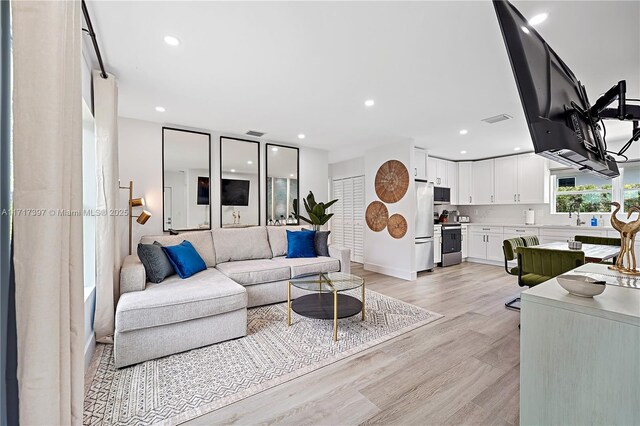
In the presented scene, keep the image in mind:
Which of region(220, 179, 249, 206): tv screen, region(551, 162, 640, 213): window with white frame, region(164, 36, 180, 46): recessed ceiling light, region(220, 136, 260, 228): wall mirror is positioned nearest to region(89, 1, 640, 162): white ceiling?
region(164, 36, 180, 46): recessed ceiling light

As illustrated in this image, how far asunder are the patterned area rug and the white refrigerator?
224 centimetres

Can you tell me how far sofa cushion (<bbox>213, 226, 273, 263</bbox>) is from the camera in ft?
12.8

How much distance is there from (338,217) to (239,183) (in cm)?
303

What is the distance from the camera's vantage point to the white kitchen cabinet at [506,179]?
19.3ft

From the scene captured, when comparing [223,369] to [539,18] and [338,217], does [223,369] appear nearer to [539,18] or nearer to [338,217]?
[539,18]

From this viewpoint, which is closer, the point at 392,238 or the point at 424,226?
A: the point at 392,238

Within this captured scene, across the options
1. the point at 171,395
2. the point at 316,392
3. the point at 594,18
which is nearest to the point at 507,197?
the point at 594,18

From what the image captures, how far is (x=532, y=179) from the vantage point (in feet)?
18.4

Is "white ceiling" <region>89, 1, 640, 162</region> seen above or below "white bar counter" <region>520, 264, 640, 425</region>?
above

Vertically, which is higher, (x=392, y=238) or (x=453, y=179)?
(x=453, y=179)

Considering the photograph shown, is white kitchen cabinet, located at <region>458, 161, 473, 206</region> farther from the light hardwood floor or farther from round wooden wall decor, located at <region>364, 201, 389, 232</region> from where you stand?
the light hardwood floor

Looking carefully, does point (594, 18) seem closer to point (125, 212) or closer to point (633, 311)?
point (633, 311)

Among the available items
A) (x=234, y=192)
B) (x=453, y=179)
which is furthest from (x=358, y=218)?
(x=234, y=192)

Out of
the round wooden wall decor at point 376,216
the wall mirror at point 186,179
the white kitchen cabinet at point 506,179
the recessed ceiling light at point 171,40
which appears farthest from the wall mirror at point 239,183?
the white kitchen cabinet at point 506,179
